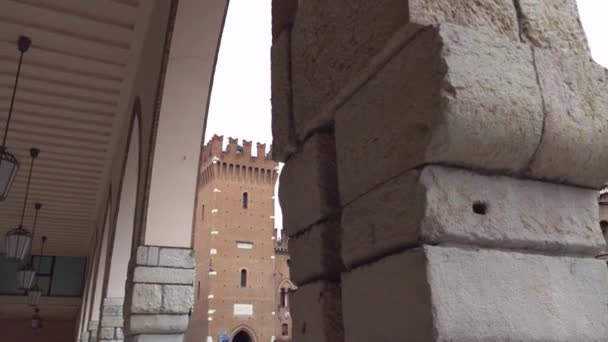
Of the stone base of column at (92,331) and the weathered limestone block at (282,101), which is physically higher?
the weathered limestone block at (282,101)

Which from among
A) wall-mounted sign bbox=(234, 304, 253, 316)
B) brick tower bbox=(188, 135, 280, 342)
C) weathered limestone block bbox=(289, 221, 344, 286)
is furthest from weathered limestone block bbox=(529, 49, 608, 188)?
wall-mounted sign bbox=(234, 304, 253, 316)

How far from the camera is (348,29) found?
1.29m

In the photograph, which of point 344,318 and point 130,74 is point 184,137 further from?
point 344,318

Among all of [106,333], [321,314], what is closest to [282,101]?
[321,314]

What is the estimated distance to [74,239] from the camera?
11672 mm

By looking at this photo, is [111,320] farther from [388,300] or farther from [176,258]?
[388,300]

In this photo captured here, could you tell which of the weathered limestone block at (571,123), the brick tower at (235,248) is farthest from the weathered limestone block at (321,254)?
the brick tower at (235,248)

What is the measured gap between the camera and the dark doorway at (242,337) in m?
25.6

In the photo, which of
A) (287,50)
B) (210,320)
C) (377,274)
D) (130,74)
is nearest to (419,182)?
(377,274)

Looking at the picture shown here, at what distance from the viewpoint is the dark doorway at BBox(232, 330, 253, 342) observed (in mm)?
25594

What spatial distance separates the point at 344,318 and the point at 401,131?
0.48 m

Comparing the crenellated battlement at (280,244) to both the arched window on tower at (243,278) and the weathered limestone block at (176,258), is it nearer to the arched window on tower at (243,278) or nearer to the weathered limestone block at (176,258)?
the arched window on tower at (243,278)

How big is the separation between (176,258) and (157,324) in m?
0.56

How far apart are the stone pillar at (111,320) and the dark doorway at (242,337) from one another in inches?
813
